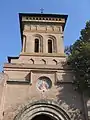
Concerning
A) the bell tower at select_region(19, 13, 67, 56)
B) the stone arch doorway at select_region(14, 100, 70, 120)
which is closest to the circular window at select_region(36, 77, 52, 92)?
the stone arch doorway at select_region(14, 100, 70, 120)

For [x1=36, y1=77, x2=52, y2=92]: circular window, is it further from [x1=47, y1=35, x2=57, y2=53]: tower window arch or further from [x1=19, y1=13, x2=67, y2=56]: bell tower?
[x1=47, y1=35, x2=57, y2=53]: tower window arch

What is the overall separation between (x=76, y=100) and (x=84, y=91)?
880 mm

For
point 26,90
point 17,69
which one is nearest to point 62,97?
point 26,90

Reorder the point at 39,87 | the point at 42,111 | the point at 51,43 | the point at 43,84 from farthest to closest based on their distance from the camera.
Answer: the point at 51,43
the point at 43,84
the point at 39,87
the point at 42,111

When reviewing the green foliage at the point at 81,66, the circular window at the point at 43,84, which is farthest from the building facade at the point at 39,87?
the green foliage at the point at 81,66

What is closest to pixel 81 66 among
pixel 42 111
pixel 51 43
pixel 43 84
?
pixel 43 84

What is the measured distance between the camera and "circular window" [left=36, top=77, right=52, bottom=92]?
1862 centimetres

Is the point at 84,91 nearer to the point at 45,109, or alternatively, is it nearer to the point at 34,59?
the point at 45,109

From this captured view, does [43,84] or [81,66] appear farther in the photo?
[81,66]

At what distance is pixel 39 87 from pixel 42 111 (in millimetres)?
1902

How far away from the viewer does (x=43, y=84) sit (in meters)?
18.8

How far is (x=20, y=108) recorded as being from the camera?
17500 millimetres

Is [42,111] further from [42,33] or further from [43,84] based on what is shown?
[42,33]

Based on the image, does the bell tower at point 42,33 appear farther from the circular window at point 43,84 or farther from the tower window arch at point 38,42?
the circular window at point 43,84
